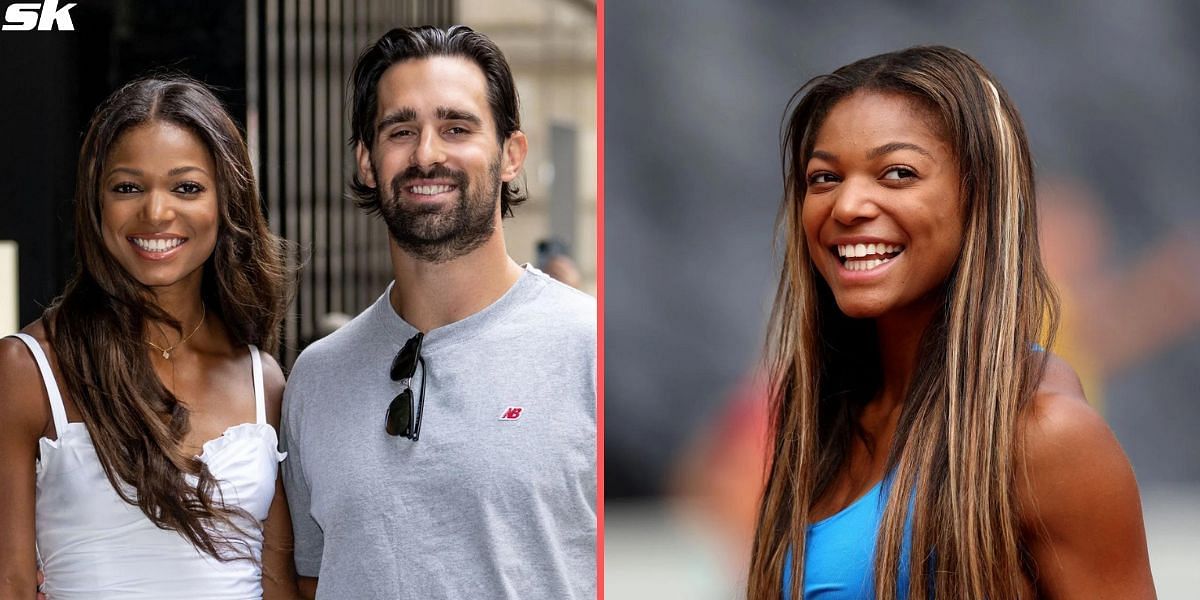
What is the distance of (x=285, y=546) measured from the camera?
223cm

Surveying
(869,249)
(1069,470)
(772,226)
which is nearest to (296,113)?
(772,226)

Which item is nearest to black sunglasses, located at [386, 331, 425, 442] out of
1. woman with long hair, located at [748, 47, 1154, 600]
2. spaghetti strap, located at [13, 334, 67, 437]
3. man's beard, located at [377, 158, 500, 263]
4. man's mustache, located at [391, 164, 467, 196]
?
man's beard, located at [377, 158, 500, 263]

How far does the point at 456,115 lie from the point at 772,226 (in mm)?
896

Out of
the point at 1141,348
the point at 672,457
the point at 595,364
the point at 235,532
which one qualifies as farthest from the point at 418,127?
the point at 1141,348

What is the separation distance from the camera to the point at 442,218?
6.95 feet

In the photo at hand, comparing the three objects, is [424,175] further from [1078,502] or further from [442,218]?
[1078,502]

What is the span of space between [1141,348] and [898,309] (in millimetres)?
1071

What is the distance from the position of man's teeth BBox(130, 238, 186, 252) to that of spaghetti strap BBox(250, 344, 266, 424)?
0.26 m

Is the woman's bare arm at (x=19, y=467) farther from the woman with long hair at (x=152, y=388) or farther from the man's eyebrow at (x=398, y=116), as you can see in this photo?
the man's eyebrow at (x=398, y=116)

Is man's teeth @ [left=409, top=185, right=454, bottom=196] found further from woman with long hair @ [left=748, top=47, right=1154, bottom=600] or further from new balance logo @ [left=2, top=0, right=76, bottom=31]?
new balance logo @ [left=2, top=0, right=76, bottom=31]

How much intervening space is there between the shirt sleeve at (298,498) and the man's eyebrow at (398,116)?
0.50 metres

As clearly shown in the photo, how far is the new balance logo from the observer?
2.30 m

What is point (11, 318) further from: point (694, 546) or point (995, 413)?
point (995, 413)

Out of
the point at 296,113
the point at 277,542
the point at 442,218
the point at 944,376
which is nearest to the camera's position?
the point at 944,376
